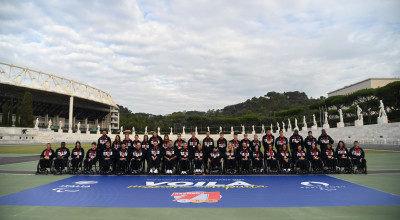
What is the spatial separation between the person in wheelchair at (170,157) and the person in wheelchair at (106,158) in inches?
90.3

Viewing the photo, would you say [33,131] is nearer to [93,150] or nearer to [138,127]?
[93,150]

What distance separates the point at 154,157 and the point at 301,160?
6.05m

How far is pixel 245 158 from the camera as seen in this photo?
399 inches

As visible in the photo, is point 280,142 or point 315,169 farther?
point 280,142

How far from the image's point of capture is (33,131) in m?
41.2

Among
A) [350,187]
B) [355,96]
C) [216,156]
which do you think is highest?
[355,96]

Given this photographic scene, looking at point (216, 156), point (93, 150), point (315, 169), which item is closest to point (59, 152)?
point (93, 150)

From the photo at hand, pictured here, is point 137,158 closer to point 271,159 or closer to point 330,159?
point 271,159

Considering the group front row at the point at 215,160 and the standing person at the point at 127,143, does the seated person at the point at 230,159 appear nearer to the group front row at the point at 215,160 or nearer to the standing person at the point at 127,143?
the group front row at the point at 215,160

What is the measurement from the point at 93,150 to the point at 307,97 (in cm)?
15932

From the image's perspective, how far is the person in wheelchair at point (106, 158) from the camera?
10289mm

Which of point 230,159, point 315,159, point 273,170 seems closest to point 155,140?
point 230,159

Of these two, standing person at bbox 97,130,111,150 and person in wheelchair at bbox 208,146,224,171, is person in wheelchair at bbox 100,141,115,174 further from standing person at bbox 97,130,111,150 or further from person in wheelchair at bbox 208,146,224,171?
person in wheelchair at bbox 208,146,224,171

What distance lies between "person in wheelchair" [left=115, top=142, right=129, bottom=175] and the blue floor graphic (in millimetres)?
1098
